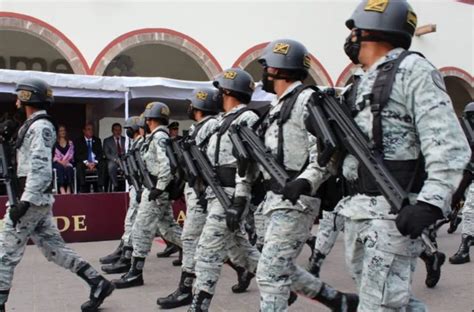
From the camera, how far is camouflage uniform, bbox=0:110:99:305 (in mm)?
4078

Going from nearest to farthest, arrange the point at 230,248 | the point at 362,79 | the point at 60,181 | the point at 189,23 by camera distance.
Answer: the point at 362,79
the point at 230,248
the point at 60,181
the point at 189,23

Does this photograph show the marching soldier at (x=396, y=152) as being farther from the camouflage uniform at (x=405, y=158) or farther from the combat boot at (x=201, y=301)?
the combat boot at (x=201, y=301)

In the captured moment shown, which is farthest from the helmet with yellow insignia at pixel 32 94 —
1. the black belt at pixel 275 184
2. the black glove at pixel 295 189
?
the black glove at pixel 295 189

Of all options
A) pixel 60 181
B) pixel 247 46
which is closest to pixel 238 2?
pixel 247 46

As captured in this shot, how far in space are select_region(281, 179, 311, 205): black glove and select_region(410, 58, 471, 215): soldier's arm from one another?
74 centimetres

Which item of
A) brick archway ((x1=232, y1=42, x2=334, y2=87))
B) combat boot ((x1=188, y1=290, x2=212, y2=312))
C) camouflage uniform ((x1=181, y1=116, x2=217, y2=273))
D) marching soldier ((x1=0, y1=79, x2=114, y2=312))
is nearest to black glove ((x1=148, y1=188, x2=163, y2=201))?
camouflage uniform ((x1=181, y1=116, x2=217, y2=273))

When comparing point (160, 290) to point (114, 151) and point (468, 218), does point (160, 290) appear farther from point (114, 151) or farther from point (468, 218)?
point (114, 151)

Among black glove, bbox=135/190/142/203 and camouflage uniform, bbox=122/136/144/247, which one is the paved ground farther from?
black glove, bbox=135/190/142/203

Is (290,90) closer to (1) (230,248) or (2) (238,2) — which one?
(1) (230,248)

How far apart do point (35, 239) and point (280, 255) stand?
219 centimetres

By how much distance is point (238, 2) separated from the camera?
14102mm

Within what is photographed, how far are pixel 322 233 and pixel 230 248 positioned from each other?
136 centimetres

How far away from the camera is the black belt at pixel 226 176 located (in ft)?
14.0

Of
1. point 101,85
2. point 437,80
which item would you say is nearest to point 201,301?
point 437,80
